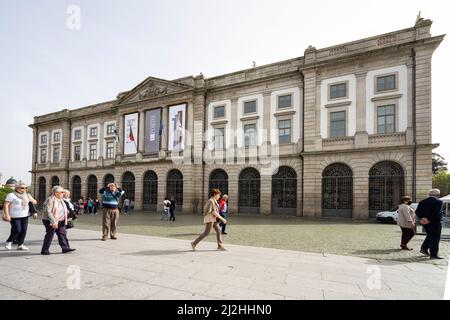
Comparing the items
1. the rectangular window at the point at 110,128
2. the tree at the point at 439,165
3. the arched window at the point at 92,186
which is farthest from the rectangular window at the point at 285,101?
the tree at the point at 439,165

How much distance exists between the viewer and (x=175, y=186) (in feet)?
88.6

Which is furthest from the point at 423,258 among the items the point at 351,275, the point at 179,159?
the point at 179,159

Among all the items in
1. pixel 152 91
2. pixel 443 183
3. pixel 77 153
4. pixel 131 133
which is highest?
pixel 152 91

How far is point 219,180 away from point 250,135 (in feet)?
17.5

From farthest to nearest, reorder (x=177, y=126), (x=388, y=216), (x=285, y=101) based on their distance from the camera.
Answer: (x=177, y=126)
(x=285, y=101)
(x=388, y=216)

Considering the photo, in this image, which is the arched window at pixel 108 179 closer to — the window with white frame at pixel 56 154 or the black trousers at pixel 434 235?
the window with white frame at pixel 56 154

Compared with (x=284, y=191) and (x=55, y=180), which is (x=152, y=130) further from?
(x=55, y=180)

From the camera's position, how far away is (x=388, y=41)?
19.0 meters

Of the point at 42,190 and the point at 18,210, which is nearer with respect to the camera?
the point at 18,210

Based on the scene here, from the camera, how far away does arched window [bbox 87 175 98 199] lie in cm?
3434

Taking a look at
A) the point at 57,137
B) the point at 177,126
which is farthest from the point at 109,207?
the point at 57,137

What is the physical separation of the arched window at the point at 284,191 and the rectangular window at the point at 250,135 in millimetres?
3480

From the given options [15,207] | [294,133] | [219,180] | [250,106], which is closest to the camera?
[15,207]

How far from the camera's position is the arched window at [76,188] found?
118 feet
